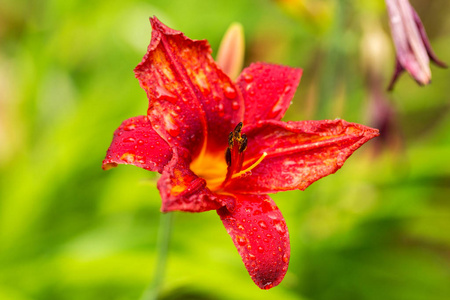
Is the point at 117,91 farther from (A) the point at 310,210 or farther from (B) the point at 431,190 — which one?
(B) the point at 431,190

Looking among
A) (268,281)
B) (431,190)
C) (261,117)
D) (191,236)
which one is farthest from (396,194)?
(268,281)

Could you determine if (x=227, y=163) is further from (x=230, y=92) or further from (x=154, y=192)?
(x=154, y=192)

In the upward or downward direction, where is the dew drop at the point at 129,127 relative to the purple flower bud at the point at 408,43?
upward

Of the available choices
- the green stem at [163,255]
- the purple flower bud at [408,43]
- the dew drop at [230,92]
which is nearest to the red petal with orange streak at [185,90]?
the dew drop at [230,92]

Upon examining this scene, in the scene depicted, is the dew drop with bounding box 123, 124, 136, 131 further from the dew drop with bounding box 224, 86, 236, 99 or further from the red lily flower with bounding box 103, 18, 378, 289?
the dew drop with bounding box 224, 86, 236, 99

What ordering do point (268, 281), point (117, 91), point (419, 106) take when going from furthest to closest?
point (419, 106) → point (117, 91) → point (268, 281)

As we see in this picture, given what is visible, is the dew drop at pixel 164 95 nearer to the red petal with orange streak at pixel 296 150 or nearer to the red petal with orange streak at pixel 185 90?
the red petal with orange streak at pixel 185 90

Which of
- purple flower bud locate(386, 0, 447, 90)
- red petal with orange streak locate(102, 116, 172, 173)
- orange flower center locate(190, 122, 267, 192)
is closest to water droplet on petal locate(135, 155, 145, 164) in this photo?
red petal with orange streak locate(102, 116, 172, 173)
